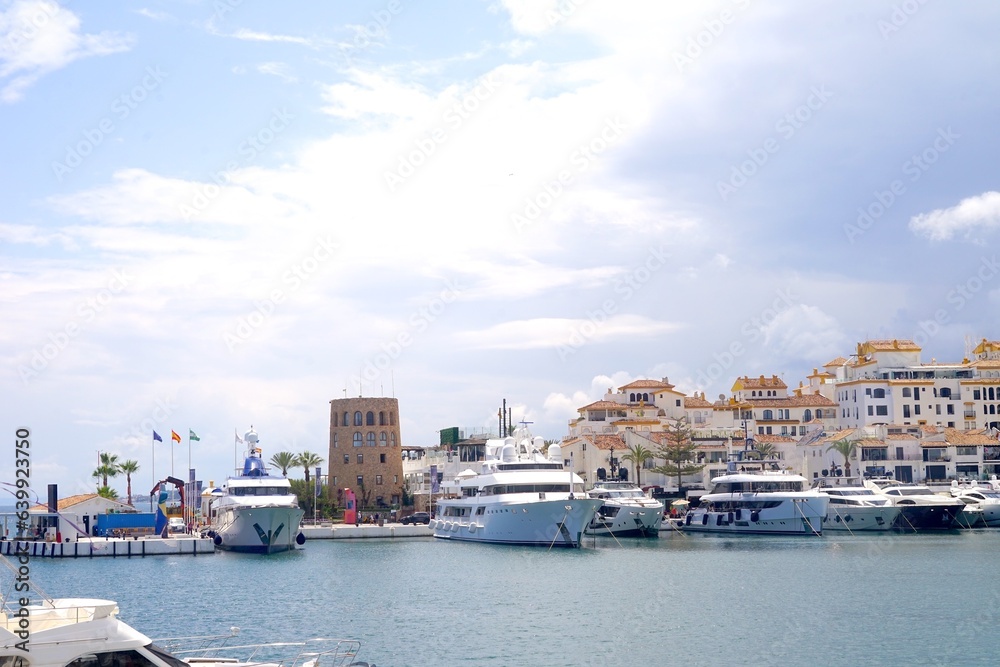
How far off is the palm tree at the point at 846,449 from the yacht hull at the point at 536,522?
3996 centimetres

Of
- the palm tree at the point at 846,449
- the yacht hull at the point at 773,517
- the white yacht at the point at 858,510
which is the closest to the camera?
the yacht hull at the point at 773,517

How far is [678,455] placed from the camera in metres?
99.5

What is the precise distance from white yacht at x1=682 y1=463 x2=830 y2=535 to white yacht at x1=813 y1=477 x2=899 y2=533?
6.30 ft

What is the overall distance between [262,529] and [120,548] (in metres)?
9.48

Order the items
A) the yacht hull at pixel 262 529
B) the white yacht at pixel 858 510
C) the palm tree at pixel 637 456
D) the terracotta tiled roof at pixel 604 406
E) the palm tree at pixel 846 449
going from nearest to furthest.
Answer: the yacht hull at pixel 262 529, the white yacht at pixel 858 510, the palm tree at pixel 846 449, the palm tree at pixel 637 456, the terracotta tiled roof at pixel 604 406

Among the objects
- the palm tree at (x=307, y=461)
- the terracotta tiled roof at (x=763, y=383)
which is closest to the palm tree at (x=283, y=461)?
the palm tree at (x=307, y=461)

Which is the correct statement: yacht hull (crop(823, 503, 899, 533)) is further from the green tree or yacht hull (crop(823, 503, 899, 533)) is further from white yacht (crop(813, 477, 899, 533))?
the green tree

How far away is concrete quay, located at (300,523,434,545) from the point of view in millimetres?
Answer: 86188

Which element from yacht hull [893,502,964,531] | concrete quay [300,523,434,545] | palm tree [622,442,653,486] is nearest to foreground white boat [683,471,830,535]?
yacht hull [893,502,964,531]

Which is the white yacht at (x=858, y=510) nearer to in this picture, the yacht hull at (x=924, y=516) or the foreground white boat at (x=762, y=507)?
the yacht hull at (x=924, y=516)

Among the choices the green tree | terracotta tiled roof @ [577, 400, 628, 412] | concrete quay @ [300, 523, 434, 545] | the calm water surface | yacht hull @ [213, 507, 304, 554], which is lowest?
concrete quay @ [300, 523, 434, 545]

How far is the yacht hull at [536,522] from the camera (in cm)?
6799

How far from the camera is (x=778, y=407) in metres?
117

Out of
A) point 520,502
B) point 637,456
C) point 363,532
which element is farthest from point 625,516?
point 637,456
